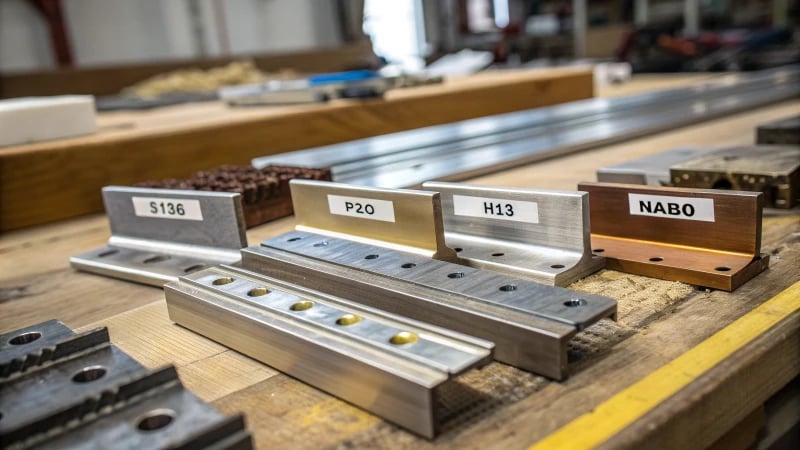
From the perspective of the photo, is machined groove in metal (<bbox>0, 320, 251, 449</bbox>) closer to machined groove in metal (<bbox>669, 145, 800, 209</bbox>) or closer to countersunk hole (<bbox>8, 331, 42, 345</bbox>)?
countersunk hole (<bbox>8, 331, 42, 345</bbox>)

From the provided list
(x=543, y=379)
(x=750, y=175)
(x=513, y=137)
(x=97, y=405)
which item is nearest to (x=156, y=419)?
(x=97, y=405)

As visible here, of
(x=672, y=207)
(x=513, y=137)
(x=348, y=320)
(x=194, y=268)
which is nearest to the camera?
(x=348, y=320)

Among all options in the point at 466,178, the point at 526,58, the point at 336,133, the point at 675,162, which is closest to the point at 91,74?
the point at 336,133

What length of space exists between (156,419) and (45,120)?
117cm

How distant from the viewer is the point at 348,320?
0.54 metres

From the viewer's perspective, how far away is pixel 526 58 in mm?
7633

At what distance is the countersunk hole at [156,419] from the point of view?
0.43 metres

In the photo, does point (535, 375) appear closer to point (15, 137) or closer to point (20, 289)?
point (20, 289)

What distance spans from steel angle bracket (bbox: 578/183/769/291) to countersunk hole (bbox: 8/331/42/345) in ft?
1.90

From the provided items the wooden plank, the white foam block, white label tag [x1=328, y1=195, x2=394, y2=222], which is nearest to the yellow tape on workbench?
white label tag [x1=328, y1=195, x2=394, y2=222]

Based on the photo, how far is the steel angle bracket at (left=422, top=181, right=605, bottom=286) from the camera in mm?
688

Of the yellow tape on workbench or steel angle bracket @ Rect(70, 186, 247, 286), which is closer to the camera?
the yellow tape on workbench

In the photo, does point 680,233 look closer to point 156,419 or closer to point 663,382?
point 663,382

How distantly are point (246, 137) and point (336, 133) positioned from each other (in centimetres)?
29
